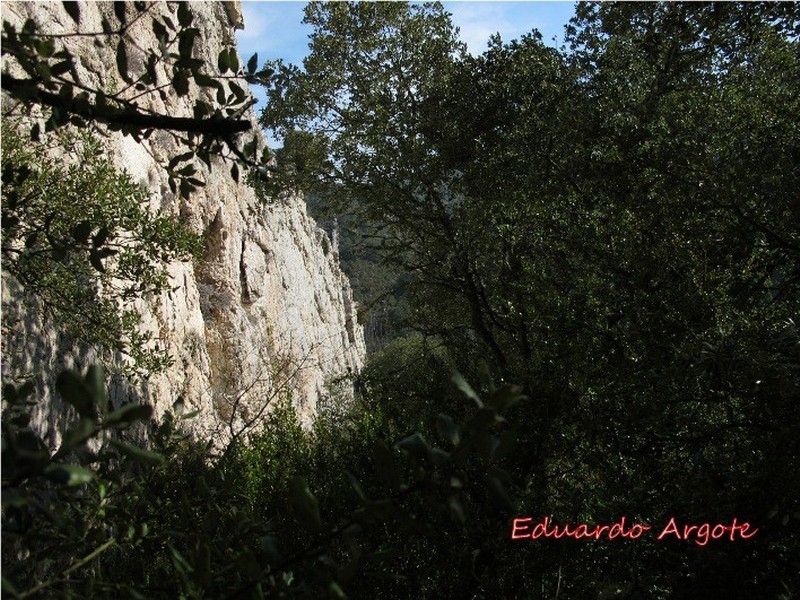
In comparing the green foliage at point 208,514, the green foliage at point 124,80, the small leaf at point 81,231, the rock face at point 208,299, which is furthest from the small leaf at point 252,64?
the green foliage at point 208,514

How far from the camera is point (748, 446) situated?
4023 millimetres

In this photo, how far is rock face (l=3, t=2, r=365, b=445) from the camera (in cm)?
592

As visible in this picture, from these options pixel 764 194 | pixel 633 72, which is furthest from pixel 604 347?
pixel 633 72

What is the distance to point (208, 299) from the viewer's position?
55.4 ft

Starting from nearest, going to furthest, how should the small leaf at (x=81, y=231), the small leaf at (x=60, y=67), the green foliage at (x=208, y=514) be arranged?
the green foliage at (x=208, y=514), the small leaf at (x=60, y=67), the small leaf at (x=81, y=231)

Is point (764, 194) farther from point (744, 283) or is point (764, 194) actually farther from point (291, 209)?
point (291, 209)

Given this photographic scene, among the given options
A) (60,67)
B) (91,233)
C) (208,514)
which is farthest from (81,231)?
(91,233)

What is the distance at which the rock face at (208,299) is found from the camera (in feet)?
19.4

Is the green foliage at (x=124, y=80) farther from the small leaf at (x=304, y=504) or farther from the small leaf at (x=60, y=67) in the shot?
the small leaf at (x=304, y=504)

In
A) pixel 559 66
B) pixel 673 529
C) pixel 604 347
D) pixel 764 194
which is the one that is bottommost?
pixel 673 529

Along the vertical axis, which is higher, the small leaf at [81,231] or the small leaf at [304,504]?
the small leaf at [81,231]

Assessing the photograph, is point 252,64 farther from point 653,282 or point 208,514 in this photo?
point 653,282

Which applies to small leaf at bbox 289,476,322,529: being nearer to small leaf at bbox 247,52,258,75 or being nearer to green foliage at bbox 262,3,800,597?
green foliage at bbox 262,3,800,597

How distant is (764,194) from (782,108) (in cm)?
110
